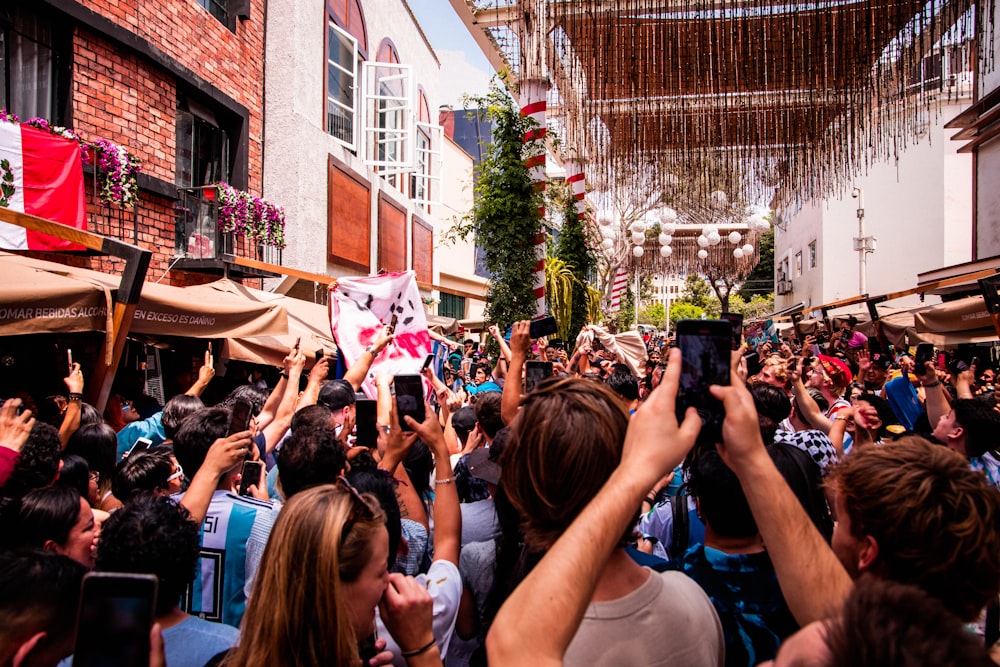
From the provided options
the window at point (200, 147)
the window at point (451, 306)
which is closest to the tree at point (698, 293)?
the window at point (451, 306)

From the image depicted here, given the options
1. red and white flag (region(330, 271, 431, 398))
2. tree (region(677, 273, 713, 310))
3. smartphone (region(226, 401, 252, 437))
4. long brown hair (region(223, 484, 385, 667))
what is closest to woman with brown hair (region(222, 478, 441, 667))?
long brown hair (region(223, 484, 385, 667))

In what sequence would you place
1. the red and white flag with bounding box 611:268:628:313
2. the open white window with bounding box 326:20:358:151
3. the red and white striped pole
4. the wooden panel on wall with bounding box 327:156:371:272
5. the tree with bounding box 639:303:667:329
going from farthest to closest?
the tree with bounding box 639:303:667:329, the red and white flag with bounding box 611:268:628:313, the open white window with bounding box 326:20:358:151, the wooden panel on wall with bounding box 327:156:371:272, the red and white striped pole

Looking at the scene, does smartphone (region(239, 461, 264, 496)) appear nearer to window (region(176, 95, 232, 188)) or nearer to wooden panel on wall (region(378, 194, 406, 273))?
window (region(176, 95, 232, 188))

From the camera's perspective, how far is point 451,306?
34906 millimetres

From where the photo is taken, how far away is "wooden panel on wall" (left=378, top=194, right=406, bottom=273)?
2030cm

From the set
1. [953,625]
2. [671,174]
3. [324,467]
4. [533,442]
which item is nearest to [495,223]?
[671,174]

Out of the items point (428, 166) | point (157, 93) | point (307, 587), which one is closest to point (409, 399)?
point (307, 587)

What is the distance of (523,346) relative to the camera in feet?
13.5

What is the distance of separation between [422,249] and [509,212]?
16.4m

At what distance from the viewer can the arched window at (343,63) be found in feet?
55.6

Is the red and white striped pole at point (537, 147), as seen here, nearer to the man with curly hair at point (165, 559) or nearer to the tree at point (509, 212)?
the tree at point (509, 212)

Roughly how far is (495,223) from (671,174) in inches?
104

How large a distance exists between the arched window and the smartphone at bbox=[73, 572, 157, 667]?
16.8 meters

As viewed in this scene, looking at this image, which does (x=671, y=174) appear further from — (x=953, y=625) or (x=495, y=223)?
(x=953, y=625)
